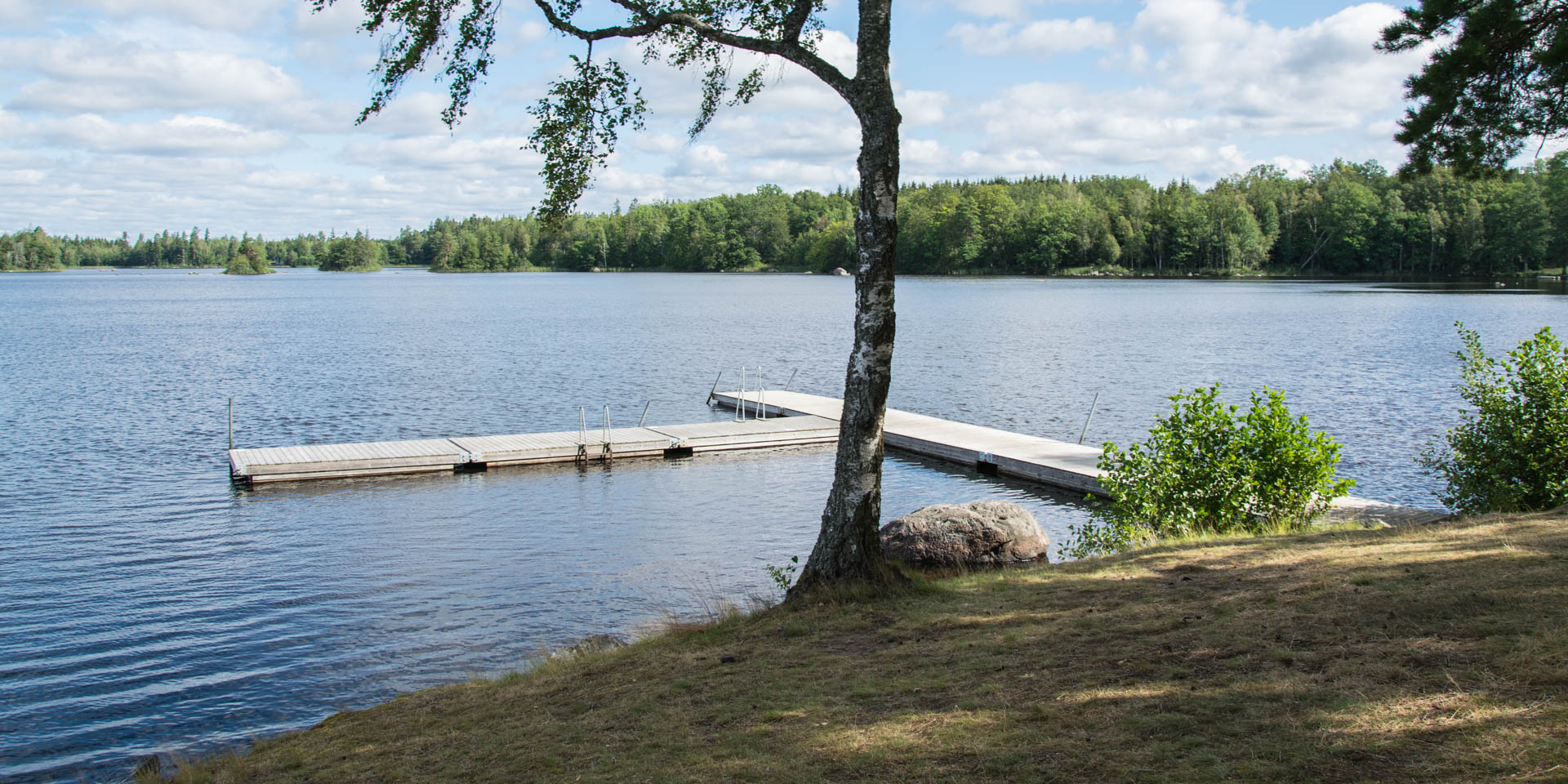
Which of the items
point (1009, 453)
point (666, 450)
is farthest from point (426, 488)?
point (1009, 453)

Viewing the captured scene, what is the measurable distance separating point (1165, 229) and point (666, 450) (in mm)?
117964

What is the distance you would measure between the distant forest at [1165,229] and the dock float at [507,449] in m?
79.8

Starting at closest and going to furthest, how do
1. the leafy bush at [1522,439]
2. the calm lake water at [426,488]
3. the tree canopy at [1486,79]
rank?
the tree canopy at [1486,79]
the calm lake water at [426,488]
the leafy bush at [1522,439]

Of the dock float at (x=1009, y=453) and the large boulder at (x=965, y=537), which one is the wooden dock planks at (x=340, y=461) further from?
the large boulder at (x=965, y=537)

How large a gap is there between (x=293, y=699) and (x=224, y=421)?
2008cm

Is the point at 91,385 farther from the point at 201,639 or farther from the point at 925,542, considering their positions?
the point at 925,542

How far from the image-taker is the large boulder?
12664mm

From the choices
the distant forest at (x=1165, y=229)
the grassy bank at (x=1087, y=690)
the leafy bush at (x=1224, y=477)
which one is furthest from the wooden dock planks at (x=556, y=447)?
the distant forest at (x=1165, y=229)

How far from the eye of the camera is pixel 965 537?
42.4 ft

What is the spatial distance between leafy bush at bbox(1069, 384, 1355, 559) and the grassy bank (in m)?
2.32

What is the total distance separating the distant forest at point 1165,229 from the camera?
103m

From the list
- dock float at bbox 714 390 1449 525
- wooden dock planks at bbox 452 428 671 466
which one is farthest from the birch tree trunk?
wooden dock planks at bbox 452 428 671 466

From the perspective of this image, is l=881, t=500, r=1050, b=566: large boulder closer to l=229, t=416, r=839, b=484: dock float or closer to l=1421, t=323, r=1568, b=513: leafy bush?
l=1421, t=323, r=1568, b=513: leafy bush

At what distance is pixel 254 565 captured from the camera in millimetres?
14109
